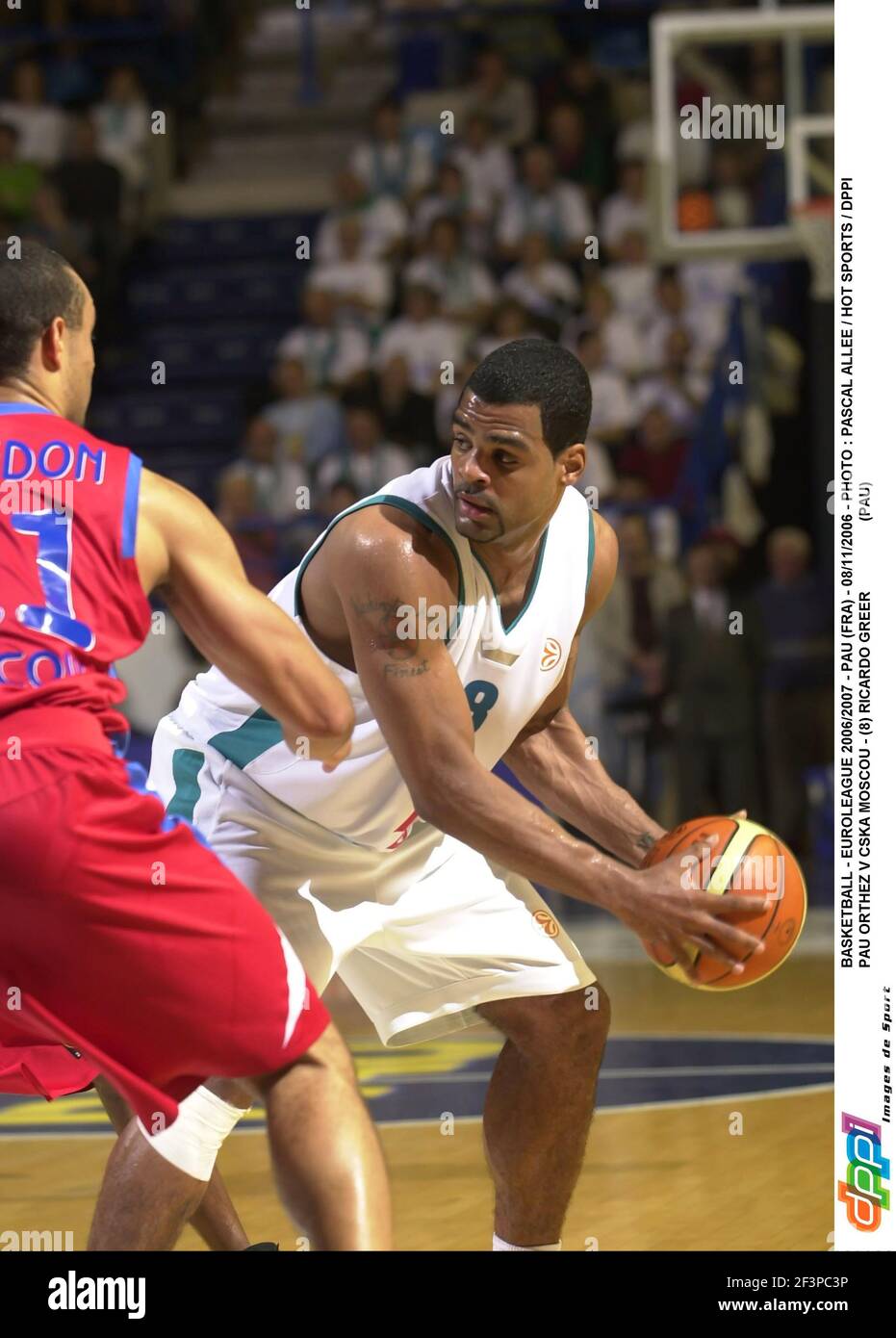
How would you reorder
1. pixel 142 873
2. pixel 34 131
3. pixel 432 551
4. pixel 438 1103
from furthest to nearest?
pixel 34 131, pixel 438 1103, pixel 432 551, pixel 142 873

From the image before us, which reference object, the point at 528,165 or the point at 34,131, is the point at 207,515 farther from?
the point at 34,131

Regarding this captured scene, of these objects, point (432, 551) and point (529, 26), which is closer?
point (432, 551)

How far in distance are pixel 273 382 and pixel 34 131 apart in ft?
9.01

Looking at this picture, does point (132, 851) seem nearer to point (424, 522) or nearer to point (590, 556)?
point (424, 522)

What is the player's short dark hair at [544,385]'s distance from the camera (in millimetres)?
3561

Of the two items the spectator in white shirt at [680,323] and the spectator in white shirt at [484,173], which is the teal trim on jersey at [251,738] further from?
the spectator in white shirt at [484,173]

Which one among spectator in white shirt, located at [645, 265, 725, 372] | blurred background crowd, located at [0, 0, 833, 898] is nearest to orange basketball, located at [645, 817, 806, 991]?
blurred background crowd, located at [0, 0, 833, 898]

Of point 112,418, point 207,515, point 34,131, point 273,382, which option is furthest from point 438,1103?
point 34,131

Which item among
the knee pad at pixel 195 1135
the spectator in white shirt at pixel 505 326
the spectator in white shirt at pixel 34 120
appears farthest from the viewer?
the spectator in white shirt at pixel 34 120

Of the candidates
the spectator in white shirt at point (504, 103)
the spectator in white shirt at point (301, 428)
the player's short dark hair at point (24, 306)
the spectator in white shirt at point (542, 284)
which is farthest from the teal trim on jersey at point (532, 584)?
the spectator in white shirt at point (504, 103)

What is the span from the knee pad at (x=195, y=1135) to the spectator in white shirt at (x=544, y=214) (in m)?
9.68

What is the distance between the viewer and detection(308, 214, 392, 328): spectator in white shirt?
39.3ft
